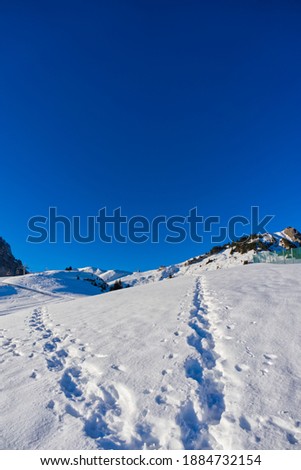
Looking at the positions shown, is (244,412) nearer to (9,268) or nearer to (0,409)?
(0,409)

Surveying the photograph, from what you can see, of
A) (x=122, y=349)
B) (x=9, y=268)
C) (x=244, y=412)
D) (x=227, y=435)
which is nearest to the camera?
(x=227, y=435)

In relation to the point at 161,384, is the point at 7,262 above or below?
above

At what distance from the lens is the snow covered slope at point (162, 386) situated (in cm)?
325

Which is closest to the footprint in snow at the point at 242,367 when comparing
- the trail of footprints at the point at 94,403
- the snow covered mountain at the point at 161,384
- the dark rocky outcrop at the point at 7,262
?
the snow covered mountain at the point at 161,384

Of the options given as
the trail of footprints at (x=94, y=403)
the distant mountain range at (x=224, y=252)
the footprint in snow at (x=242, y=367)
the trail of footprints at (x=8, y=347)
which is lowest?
the trail of footprints at (x=94, y=403)

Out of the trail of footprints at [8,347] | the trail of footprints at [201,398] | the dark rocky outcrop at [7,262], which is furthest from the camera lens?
the dark rocky outcrop at [7,262]

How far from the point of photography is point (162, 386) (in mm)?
4418

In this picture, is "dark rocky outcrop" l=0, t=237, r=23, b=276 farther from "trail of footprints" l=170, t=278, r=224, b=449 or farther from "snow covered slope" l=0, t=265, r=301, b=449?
"trail of footprints" l=170, t=278, r=224, b=449

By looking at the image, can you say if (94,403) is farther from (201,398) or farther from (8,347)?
(8,347)

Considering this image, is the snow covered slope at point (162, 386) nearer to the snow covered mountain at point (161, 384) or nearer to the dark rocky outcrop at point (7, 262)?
the snow covered mountain at point (161, 384)

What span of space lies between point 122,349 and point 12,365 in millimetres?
2577

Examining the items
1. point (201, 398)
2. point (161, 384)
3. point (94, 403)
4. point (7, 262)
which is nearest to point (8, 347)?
point (94, 403)

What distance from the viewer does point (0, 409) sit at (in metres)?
3.99

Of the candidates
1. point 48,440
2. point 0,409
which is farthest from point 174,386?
point 0,409
